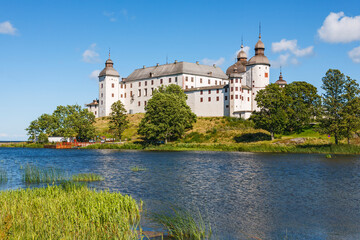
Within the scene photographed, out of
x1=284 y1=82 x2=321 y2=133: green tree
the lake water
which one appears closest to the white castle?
x1=284 y1=82 x2=321 y2=133: green tree

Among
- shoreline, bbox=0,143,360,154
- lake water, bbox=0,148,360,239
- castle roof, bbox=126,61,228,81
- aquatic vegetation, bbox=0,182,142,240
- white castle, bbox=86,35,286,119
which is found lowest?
lake water, bbox=0,148,360,239

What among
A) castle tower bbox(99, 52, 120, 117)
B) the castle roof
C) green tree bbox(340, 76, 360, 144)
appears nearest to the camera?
green tree bbox(340, 76, 360, 144)

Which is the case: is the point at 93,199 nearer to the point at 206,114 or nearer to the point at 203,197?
the point at 203,197

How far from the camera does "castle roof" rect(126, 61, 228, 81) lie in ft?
396

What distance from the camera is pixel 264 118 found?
73875 millimetres

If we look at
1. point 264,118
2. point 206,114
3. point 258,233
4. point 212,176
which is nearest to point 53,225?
point 258,233

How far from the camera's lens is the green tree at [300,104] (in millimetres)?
81000

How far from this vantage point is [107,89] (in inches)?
5103

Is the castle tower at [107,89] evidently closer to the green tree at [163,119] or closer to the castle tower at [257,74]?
the green tree at [163,119]

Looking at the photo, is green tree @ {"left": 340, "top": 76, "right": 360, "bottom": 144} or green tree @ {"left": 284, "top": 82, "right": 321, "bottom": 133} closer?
green tree @ {"left": 340, "top": 76, "right": 360, "bottom": 144}

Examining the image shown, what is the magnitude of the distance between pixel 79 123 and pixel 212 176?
6981 cm

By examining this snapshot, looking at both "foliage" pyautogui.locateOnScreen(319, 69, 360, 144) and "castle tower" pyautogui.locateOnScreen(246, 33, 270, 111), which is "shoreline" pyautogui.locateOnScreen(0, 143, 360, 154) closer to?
"foliage" pyautogui.locateOnScreen(319, 69, 360, 144)

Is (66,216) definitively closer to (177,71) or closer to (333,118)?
(333,118)

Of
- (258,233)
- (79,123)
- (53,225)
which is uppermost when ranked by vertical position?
(79,123)
